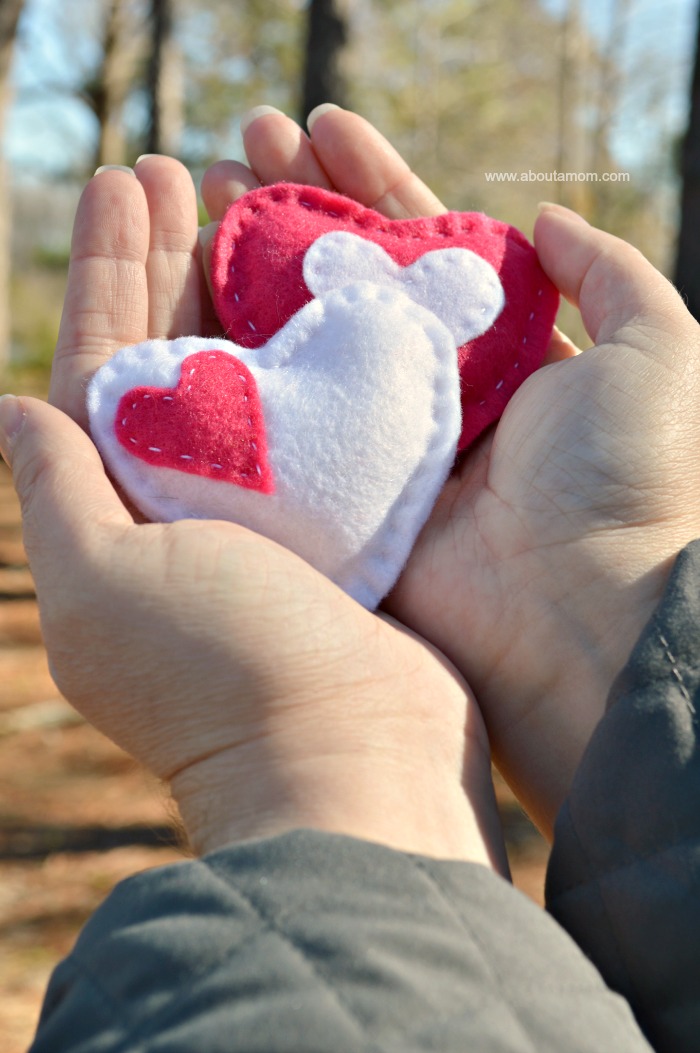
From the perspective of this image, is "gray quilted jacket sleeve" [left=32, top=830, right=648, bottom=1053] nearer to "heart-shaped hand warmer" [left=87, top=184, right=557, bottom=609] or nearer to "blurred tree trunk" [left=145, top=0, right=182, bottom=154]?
"heart-shaped hand warmer" [left=87, top=184, right=557, bottom=609]

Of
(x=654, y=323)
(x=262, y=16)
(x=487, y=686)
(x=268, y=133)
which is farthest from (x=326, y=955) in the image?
(x=262, y=16)

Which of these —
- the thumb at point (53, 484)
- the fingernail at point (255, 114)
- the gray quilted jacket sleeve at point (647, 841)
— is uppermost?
the fingernail at point (255, 114)

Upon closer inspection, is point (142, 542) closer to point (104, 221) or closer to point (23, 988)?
point (104, 221)

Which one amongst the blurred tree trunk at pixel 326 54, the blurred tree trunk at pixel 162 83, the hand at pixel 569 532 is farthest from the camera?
the blurred tree trunk at pixel 162 83

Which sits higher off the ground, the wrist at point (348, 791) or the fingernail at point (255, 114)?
the fingernail at point (255, 114)

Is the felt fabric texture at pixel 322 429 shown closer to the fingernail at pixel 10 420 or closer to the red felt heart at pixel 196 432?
the red felt heart at pixel 196 432

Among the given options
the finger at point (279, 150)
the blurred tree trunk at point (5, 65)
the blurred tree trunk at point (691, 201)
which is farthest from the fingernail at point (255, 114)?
the blurred tree trunk at point (5, 65)

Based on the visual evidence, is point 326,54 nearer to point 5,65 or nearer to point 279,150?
point 5,65
